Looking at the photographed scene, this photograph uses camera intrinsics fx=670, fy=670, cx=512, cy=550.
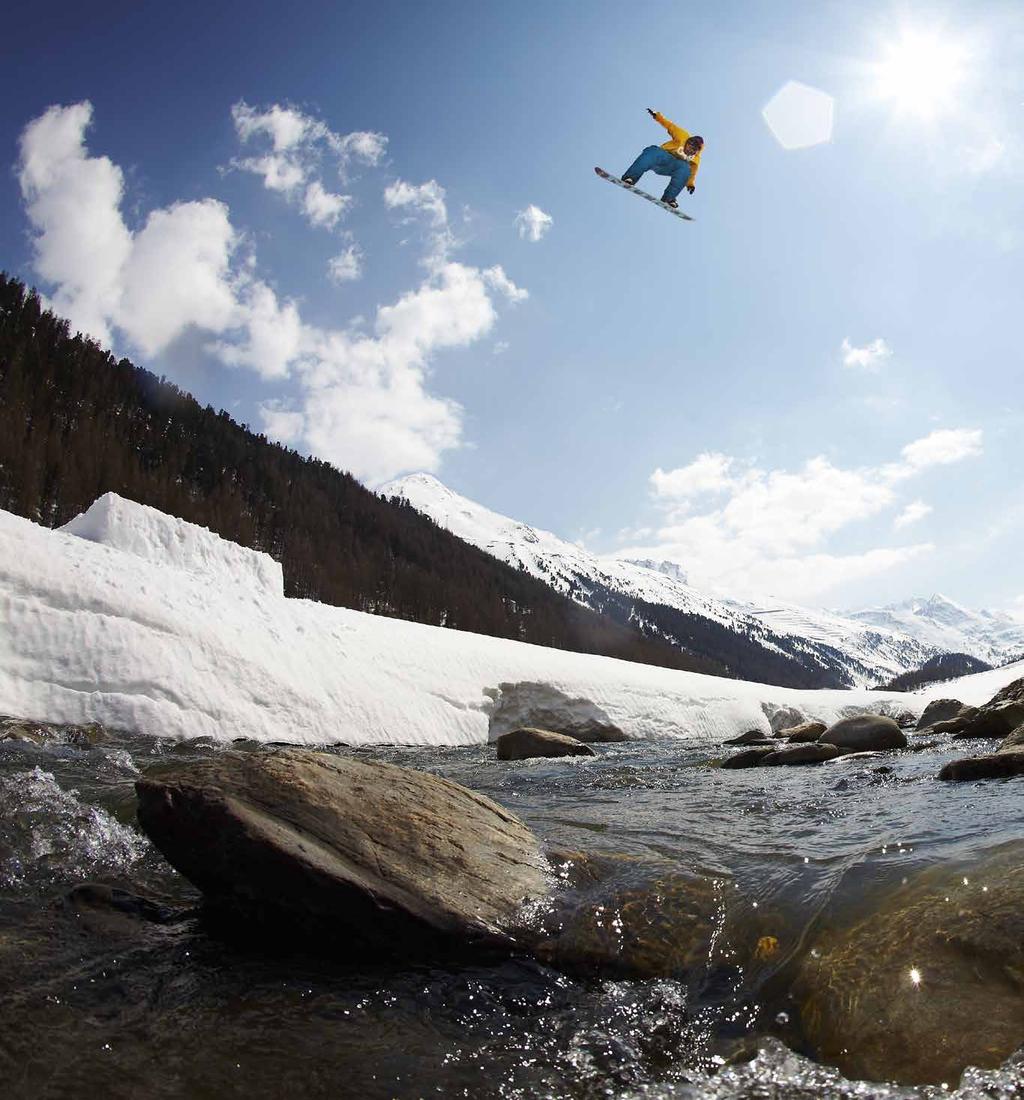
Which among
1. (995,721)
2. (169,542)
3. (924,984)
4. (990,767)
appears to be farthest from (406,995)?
(169,542)

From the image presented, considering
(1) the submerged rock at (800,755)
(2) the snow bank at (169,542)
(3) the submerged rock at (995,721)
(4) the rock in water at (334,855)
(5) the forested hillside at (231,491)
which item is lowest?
(4) the rock in water at (334,855)

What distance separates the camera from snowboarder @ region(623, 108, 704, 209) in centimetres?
1565

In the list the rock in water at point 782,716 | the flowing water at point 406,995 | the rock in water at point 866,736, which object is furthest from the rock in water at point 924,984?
the rock in water at point 782,716

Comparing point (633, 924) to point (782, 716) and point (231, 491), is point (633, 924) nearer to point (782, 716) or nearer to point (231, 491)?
point (782, 716)

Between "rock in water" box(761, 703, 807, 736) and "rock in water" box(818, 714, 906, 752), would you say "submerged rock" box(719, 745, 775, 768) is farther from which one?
"rock in water" box(761, 703, 807, 736)

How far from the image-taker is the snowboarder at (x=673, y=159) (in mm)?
15648

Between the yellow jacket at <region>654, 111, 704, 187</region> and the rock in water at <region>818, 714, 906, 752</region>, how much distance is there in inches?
536

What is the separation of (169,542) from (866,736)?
18.4m

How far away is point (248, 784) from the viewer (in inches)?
160

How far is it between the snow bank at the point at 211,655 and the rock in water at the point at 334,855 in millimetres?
8991

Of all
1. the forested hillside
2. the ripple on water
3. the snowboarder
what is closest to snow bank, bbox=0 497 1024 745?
the ripple on water

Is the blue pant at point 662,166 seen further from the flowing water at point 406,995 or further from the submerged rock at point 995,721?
the flowing water at point 406,995

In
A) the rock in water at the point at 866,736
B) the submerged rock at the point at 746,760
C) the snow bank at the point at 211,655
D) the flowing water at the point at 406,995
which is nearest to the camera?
the flowing water at the point at 406,995

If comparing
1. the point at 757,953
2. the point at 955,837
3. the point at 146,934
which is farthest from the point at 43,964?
the point at 955,837
